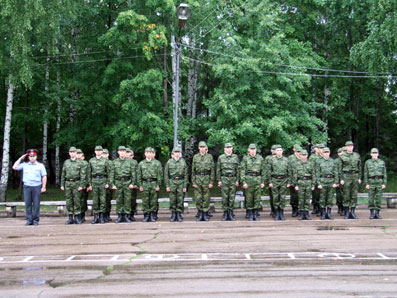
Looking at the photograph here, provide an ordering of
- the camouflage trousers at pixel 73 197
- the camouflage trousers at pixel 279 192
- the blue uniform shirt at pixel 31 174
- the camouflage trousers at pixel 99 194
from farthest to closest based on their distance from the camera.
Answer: the camouflage trousers at pixel 279 192
the camouflage trousers at pixel 99 194
the camouflage trousers at pixel 73 197
the blue uniform shirt at pixel 31 174

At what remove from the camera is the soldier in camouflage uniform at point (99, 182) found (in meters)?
13.0

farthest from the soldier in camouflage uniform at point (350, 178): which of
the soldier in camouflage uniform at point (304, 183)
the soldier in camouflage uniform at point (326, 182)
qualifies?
the soldier in camouflage uniform at point (304, 183)

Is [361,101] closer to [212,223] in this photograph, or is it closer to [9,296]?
[212,223]

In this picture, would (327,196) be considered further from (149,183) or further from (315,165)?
(149,183)

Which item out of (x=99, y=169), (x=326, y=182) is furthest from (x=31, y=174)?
(x=326, y=182)

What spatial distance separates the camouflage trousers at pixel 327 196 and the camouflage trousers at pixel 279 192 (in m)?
1.05

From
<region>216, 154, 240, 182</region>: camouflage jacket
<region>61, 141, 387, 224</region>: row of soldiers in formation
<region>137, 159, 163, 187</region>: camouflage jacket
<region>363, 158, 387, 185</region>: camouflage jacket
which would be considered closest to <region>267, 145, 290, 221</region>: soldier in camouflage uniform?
<region>61, 141, 387, 224</region>: row of soldiers in formation

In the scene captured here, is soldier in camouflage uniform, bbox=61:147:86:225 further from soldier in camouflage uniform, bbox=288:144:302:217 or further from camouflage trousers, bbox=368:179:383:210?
camouflage trousers, bbox=368:179:383:210

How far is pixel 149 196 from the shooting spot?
13125 mm

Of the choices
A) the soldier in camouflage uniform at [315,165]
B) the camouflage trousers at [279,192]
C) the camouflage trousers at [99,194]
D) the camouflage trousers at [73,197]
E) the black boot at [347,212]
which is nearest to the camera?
the camouflage trousers at [73,197]

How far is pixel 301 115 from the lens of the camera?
21.9 meters

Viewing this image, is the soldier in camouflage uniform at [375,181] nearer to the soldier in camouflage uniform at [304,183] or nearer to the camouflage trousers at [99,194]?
the soldier in camouflage uniform at [304,183]

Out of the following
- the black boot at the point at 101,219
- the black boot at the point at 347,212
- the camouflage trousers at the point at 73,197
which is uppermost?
the camouflage trousers at the point at 73,197

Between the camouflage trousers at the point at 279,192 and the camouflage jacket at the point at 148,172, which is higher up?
the camouflage jacket at the point at 148,172
